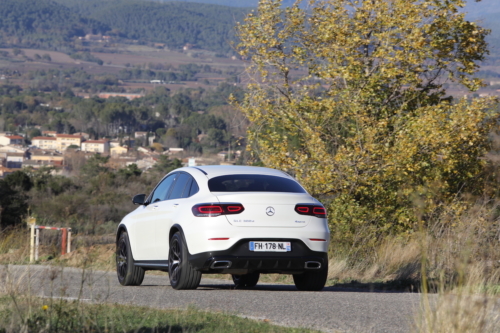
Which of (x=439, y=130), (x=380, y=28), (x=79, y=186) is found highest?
(x=380, y=28)

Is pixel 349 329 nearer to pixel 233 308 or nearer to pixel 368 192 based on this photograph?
pixel 233 308

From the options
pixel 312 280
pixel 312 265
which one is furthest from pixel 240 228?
pixel 312 280

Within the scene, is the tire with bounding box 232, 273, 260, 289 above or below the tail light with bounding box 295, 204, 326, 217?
below

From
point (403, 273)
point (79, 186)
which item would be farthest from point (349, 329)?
point (79, 186)

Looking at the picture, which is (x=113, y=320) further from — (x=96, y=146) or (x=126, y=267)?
(x=96, y=146)

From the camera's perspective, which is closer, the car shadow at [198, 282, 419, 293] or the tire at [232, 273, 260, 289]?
the car shadow at [198, 282, 419, 293]

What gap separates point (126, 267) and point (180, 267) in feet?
6.01

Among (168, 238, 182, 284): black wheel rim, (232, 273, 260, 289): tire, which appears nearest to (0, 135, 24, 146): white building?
(232, 273, 260, 289): tire

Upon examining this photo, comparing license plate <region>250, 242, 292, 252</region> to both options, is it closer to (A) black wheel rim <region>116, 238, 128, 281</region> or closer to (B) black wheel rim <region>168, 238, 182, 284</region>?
(B) black wheel rim <region>168, 238, 182, 284</region>

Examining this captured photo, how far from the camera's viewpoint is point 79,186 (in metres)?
73.0

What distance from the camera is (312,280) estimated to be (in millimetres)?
10234

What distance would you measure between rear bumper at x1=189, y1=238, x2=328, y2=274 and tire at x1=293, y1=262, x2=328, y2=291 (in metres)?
0.54

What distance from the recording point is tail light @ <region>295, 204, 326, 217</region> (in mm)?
9570

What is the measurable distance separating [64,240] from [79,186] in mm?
51107
